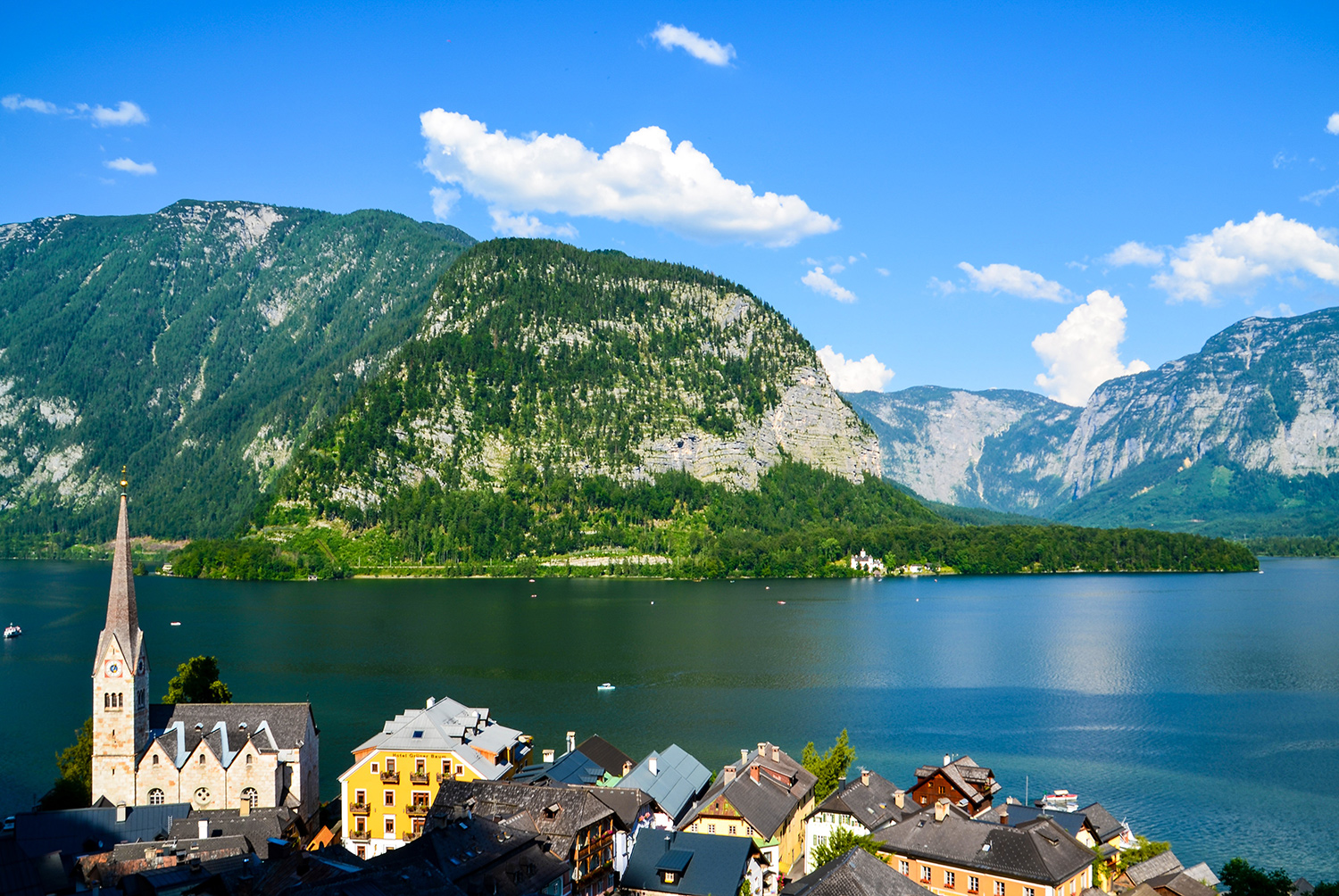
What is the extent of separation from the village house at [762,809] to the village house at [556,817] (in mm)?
5058

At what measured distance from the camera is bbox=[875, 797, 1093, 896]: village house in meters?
43.8

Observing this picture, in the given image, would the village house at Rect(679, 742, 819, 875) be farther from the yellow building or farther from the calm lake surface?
the calm lake surface

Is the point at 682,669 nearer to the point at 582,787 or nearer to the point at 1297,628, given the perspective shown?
the point at 582,787

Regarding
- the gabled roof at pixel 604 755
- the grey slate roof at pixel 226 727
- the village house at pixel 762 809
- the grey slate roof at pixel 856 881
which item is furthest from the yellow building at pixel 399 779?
the grey slate roof at pixel 856 881

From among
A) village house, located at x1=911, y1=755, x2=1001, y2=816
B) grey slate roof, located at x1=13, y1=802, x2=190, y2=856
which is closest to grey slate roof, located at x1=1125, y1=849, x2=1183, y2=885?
Answer: village house, located at x1=911, y1=755, x2=1001, y2=816

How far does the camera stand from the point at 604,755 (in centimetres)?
6425

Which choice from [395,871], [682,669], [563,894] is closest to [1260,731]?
[682,669]

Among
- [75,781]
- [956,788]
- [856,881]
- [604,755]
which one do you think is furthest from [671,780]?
[75,781]

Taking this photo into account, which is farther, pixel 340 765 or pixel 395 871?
pixel 340 765

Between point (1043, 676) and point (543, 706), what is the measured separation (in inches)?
2201

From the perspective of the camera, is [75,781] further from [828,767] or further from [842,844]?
[828,767]

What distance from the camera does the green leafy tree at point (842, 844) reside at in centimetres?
4681

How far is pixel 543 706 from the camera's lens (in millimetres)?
92438

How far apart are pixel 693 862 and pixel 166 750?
94.4 feet
